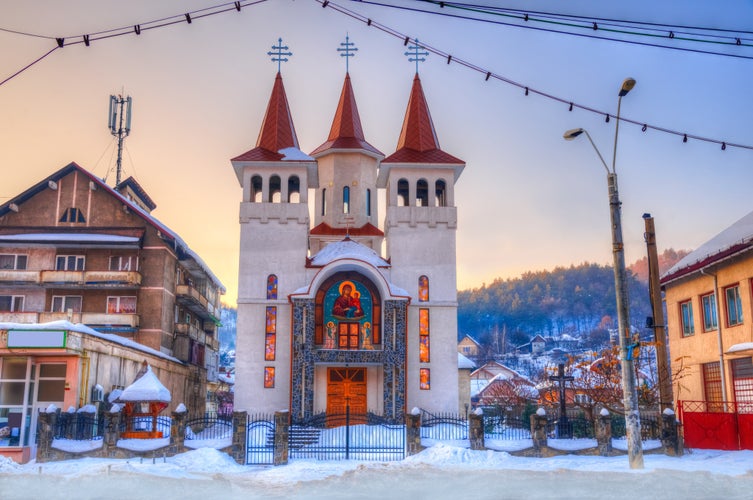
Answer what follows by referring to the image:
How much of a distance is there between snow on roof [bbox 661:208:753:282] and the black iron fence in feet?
74.8

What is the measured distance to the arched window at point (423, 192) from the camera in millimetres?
40000

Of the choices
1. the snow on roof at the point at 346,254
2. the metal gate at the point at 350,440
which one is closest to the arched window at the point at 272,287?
the snow on roof at the point at 346,254

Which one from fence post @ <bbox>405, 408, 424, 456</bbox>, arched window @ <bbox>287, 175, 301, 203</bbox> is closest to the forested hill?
arched window @ <bbox>287, 175, 301, 203</bbox>

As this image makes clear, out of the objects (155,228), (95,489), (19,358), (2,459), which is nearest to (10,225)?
(155,228)

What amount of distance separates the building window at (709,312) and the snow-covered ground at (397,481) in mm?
8784

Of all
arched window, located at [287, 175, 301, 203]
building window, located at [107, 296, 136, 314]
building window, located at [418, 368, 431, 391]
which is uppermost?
arched window, located at [287, 175, 301, 203]

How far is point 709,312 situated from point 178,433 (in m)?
20.9

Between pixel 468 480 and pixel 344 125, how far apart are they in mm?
29269

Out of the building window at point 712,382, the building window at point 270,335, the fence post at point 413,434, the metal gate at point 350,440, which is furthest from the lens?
the building window at point 270,335

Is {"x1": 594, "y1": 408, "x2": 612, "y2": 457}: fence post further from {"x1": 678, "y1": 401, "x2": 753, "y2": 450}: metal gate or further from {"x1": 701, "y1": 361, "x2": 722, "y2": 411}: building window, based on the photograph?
{"x1": 701, "y1": 361, "x2": 722, "y2": 411}: building window

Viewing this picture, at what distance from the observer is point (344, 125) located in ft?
145

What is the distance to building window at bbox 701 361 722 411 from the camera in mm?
29344

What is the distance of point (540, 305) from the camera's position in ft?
401

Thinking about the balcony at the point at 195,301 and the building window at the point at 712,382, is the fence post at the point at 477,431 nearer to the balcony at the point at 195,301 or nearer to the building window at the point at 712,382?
the building window at the point at 712,382
